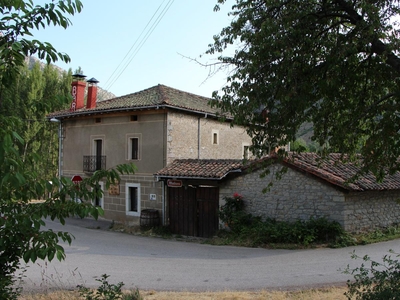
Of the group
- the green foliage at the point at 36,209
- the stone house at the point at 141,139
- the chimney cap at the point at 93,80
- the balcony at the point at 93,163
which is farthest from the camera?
the chimney cap at the point at 93,80

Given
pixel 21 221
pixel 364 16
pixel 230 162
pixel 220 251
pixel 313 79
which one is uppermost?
pixel 364 16

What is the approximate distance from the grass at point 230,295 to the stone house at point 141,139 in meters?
10.1

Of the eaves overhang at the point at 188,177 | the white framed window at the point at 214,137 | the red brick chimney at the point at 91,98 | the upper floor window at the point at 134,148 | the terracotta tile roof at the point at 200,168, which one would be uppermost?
the red brick chimney at the point at 91,98

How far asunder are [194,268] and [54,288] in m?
3.63

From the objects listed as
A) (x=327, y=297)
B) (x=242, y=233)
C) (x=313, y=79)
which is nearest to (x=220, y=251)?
(x=242, y=233)

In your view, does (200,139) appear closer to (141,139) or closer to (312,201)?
(141,139)

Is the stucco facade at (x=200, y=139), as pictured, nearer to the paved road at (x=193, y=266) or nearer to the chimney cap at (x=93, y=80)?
the paved road at (x=193, y=266)

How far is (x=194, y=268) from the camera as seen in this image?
10.0 m

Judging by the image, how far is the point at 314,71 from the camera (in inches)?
288

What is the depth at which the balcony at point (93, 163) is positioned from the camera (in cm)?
1995

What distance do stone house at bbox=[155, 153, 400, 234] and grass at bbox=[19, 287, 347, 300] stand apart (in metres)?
5.19

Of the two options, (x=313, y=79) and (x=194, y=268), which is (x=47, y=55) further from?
(x=194, y=268)

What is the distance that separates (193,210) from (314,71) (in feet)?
33.8

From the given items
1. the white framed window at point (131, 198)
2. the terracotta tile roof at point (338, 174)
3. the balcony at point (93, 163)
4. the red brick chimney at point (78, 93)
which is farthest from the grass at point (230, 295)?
the red brick chimney at point (78, 93)
